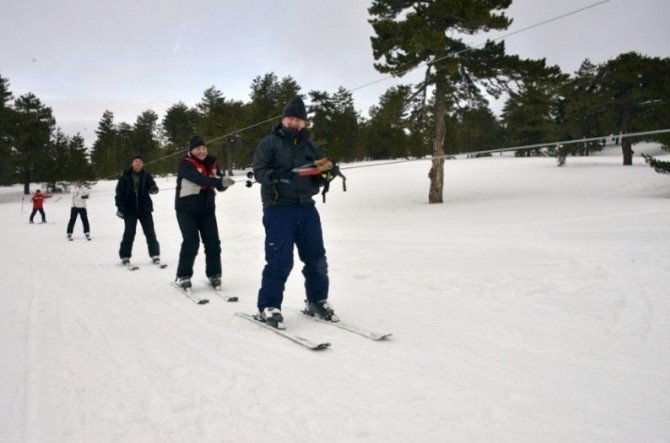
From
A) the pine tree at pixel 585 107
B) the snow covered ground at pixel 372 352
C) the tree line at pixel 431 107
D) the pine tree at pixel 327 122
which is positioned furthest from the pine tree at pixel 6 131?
the pine tree at pixel 585 107

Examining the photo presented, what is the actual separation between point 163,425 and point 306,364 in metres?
1.17

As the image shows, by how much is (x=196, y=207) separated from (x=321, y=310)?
2609 millimetres

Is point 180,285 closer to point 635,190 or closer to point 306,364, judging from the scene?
point 306,364

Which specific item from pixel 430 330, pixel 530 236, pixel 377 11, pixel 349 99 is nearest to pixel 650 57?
pixel 377 11

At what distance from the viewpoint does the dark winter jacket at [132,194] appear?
8.44 metres

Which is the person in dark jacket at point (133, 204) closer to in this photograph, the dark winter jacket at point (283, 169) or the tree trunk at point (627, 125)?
the dark winter jacket at point (283, 169)

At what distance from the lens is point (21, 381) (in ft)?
10.3

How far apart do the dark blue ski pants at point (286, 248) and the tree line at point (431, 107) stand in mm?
7845

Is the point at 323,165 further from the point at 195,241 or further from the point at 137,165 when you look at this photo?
the point at 137,165

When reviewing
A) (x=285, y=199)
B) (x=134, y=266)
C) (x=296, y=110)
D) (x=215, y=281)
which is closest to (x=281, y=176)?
(x=285, y=199)

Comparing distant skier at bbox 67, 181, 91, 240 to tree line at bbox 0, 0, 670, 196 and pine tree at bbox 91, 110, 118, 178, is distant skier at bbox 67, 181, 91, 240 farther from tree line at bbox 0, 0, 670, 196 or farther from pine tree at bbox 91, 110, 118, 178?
pine tree at bbox 91, 110, 118, 178

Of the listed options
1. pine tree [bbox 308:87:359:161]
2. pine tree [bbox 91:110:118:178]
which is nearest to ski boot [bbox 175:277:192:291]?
pine tree [bbox 308:87:359:161]

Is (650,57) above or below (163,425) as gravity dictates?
above

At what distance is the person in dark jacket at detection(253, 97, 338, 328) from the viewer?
4445 mm
